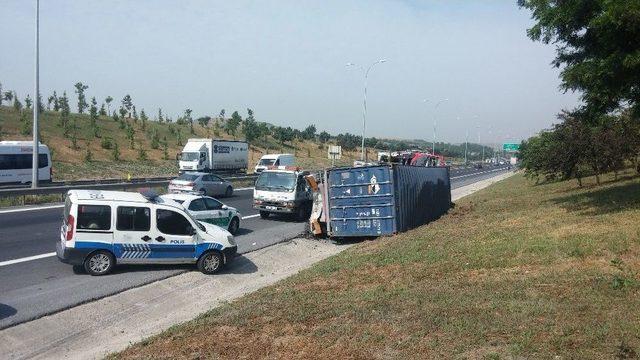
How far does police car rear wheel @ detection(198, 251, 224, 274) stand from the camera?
13.2 m

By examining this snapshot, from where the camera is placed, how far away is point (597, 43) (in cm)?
1491

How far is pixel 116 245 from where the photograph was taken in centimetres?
1248

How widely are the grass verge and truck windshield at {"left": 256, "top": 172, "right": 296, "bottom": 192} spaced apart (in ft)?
32.7

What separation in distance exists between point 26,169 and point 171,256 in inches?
837

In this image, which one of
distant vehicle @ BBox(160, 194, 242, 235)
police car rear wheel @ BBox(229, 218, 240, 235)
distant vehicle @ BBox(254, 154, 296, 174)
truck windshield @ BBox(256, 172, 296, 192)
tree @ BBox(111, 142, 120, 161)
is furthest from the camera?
tree @ BBox(111, 142, 120, 161)

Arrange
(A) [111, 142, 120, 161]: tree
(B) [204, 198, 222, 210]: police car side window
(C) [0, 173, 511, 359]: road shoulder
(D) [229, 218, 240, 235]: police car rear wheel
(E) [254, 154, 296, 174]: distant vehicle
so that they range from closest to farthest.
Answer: (C) [0, 173, 511, 359]: road shoulder < (B) [204, 198, 222, 210]: police car side window < (D) [229, 218, 240, 235]: police car rear wheel < (E) [254, 154, 296, 174]: distant vehicle < (A) [111, 142, 120, 161]: tree

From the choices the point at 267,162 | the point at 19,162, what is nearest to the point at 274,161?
the point at 267,162

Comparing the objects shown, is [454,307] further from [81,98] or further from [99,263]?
[81,98]

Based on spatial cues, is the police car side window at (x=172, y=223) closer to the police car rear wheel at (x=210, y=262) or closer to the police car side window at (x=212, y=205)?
the police car rear wheel at (x=210, y=262)

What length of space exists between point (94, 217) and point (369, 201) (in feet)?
27.4

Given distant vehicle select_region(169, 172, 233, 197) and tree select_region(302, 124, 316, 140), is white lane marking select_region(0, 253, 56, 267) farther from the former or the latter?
tree select_region(302, 124, 316, 140)

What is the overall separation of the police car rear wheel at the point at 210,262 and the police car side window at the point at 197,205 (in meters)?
4.05

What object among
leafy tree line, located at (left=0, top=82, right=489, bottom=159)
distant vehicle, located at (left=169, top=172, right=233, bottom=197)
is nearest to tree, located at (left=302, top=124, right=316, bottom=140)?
leafy tree line, located at (left=0, top=82, right=489, bottom=159)

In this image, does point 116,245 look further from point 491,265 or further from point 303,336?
point 491,265
